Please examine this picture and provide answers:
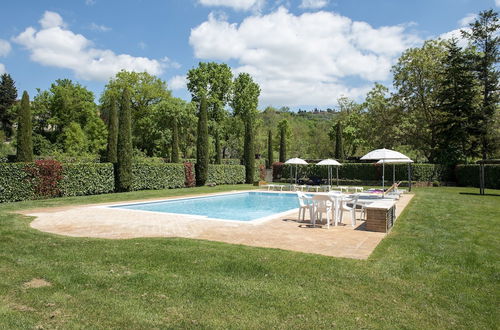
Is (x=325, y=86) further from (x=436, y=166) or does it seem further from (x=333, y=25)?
(x=333, y=25)

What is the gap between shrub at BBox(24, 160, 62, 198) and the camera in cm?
1477

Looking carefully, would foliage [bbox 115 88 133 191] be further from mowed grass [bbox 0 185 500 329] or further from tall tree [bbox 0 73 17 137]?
tall tree [bbox 0 73 17 137]

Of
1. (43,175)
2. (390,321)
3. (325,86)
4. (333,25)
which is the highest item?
(325,86)

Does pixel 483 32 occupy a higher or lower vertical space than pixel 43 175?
higher

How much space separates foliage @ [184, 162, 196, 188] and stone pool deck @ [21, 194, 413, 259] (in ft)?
43.3

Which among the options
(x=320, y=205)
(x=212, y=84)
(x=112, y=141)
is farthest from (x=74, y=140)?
(x=320, y=205)

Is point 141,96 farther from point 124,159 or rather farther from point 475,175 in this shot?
point 475,175

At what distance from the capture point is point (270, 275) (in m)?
4.65

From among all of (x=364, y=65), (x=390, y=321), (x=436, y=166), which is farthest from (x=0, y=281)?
(x=436, y=166)

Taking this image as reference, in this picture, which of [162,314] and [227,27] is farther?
[227,27]

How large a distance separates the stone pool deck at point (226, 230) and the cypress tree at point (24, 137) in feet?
24.3

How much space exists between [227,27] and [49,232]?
42.2ft

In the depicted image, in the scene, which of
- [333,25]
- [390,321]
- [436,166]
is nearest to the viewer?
[390,321]

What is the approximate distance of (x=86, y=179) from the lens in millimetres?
17141
